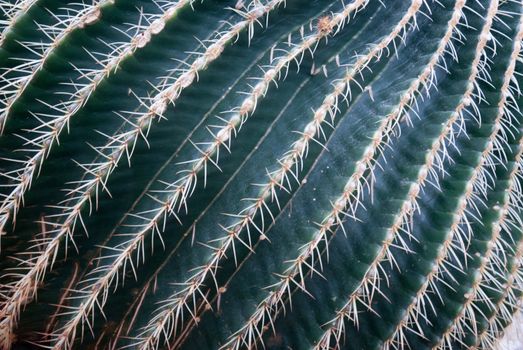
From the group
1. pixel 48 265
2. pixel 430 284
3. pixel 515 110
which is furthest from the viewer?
pixel 515 110

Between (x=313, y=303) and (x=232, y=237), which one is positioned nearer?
(x=232, y=237)

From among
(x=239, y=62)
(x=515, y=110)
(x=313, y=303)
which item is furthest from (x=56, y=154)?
(x=515, y=110)

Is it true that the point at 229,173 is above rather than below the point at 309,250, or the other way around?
above

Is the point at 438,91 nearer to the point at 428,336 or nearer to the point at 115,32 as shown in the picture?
the point at 428,336

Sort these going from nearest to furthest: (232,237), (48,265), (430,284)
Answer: (232,237) → (48,265) → (430,284)

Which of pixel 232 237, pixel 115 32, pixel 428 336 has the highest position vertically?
pixel 115 32

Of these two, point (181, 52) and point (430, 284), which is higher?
point (181, 52)

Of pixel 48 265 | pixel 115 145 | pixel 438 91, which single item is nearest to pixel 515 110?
pixel 438 91
